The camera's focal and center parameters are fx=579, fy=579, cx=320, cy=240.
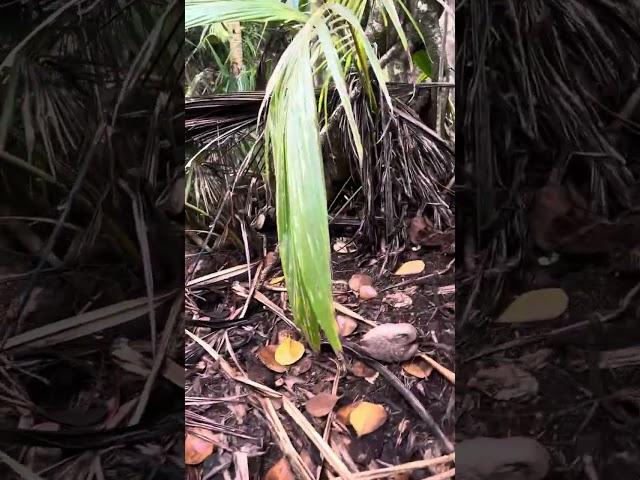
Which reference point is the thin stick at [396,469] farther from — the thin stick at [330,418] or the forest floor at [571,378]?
the forest floor at [571,378]

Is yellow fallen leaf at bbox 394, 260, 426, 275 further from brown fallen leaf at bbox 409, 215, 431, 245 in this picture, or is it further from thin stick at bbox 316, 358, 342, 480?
thin stick at bbox 316, 358, 342, 480

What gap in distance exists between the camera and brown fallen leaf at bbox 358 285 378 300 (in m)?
0.72

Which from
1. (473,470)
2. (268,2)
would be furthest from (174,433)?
(268,2)

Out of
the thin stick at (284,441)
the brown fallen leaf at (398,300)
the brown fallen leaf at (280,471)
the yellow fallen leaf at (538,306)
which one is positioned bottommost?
the brown fallen leaf at (280,471)

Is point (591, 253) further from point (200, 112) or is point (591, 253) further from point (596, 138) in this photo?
point (200, 112)

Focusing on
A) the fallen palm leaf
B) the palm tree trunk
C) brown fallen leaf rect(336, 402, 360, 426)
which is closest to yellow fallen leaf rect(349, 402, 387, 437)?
brown fallen leaf rect(336, 402, 360, 426)

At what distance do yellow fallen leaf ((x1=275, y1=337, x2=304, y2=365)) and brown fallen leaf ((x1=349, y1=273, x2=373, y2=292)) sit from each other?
10 centimetres

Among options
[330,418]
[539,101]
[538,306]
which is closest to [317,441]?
[330,418]

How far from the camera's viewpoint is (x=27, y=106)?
0.36 meters

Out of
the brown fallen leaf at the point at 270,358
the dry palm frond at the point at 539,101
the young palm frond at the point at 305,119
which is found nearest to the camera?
the dry palm frond at the point at 539,101

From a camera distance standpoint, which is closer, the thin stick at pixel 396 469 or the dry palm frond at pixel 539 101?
the dry palm frond at pixel 539 101

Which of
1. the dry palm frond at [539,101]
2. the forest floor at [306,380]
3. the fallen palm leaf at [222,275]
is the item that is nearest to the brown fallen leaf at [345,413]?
the forest floor at [306,380]

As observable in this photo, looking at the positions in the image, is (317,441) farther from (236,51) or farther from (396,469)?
(236,51)

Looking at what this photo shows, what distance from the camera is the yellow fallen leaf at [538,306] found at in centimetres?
44
